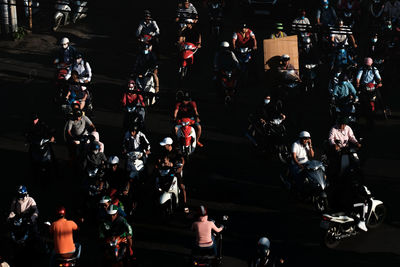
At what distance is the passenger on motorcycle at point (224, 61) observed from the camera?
2583cm

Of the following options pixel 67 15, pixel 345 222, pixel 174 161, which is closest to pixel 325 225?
pixel 345 222

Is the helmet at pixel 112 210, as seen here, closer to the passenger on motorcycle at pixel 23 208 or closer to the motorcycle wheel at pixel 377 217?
the passenger on motorcycle at pixel 23 208

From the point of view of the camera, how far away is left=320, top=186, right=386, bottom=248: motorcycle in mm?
17688

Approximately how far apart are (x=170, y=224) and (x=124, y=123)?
5153mm

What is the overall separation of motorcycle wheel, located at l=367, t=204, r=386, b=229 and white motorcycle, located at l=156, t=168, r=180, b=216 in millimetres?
4341

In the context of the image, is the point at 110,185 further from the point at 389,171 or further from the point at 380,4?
the point at 380,4

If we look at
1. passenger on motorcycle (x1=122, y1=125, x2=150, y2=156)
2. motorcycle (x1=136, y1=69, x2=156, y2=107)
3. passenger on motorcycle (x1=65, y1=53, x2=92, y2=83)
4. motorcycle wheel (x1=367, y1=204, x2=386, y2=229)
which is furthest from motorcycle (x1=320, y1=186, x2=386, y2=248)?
passenger on motorcycle (x1=65, y1=53, x2=92, y2=83)

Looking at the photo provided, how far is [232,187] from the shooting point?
20.8 metres

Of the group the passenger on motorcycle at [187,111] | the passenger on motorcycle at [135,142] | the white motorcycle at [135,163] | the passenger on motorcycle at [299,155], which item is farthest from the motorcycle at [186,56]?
the passenger on motorcycle at [299,155]

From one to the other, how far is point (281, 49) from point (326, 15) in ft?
14.0

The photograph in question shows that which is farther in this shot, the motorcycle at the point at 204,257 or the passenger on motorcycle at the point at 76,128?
the passenger on motorcycle at the point at 76,128

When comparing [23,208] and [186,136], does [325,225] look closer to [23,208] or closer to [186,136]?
[186,136]

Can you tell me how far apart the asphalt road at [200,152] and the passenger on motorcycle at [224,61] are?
44.3 inches

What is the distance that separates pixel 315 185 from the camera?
19.3 m
